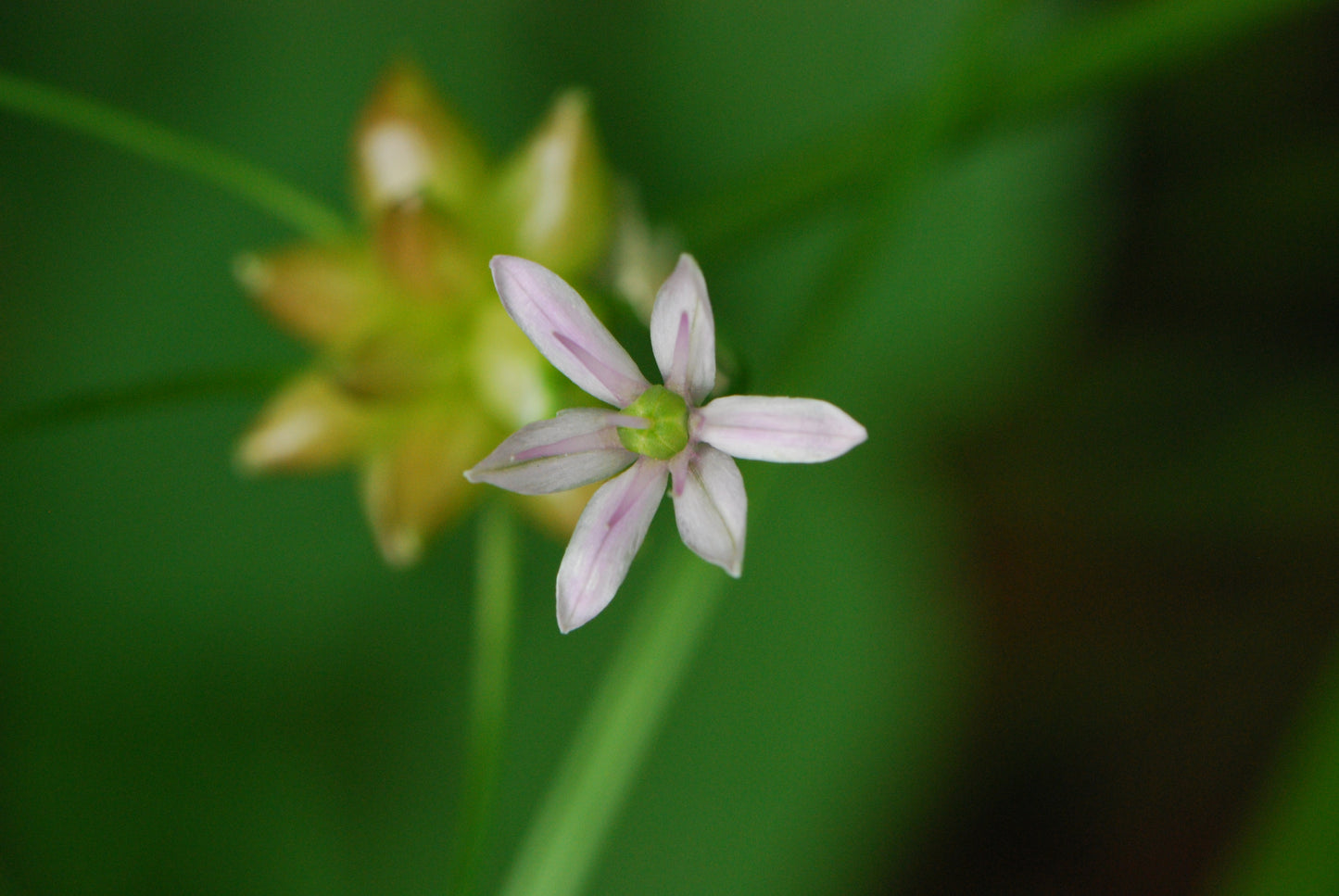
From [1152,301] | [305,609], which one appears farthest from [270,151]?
[1152,301]

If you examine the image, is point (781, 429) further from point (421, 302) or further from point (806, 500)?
point (806, 500)

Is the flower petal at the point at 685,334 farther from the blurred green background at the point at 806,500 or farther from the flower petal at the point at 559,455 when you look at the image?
the blurred green background at the point at 806,500

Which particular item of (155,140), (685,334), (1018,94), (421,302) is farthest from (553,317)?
(1018,94)

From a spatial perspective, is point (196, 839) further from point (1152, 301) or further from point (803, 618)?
point (1152, 301)

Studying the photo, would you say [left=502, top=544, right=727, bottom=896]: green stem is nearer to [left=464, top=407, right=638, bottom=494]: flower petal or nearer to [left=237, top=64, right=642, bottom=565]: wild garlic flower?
[left=237, top=64, right=642, bottom=565]: wild garlic flower

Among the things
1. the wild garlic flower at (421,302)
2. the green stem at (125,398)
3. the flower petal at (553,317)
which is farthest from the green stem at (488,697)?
the flower petal at (553,317)
